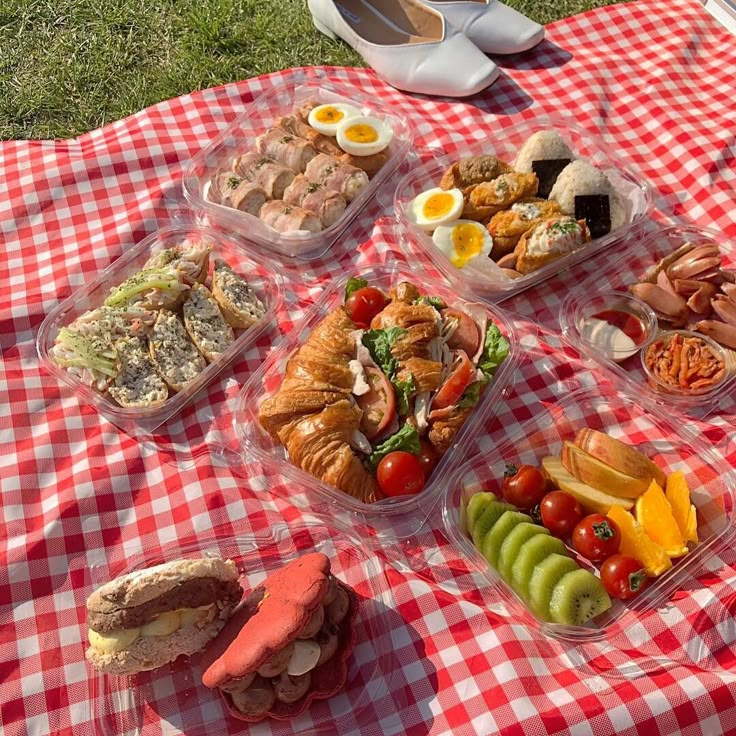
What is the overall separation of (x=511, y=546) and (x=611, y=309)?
45.9 inches

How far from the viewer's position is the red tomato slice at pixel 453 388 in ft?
8.19

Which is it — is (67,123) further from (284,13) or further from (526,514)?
(526,514)

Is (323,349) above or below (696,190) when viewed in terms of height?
below

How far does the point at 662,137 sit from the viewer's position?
361 centimetres

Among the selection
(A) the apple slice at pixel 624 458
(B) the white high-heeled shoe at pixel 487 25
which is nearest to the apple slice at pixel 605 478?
(A) the apple slice at pixel 624 458

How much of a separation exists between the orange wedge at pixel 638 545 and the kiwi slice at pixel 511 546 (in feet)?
0.79

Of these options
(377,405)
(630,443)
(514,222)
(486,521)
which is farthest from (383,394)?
(514,222)

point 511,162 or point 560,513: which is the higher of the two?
point 511,162

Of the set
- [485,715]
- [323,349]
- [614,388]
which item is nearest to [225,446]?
[323,349]

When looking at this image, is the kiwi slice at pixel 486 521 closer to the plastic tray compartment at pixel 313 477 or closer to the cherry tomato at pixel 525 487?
the cherry tomato at pixel 525 487

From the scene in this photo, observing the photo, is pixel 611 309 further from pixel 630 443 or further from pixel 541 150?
pixel 541 150

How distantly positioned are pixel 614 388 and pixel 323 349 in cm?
108

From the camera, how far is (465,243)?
9.86ft

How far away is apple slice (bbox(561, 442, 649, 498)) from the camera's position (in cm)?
233
